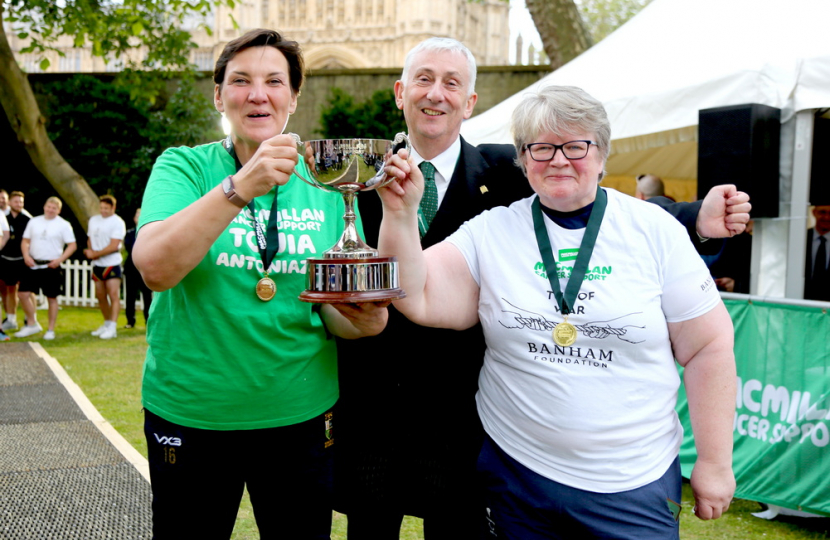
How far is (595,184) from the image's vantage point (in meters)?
2.01

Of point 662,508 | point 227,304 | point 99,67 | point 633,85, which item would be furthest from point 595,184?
point 99,67

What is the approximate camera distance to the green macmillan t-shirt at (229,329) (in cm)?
196

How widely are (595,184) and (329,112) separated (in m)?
15.2

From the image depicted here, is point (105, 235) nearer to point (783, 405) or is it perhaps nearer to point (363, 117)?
point (363, 117)

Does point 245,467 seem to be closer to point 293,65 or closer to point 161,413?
point 161,413

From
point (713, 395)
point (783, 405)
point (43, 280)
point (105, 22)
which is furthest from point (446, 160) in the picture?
point (105, 22)

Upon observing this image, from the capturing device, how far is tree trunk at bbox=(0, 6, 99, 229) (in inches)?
529

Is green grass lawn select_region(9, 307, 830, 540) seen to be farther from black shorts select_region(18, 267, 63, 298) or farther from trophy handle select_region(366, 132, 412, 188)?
trophy handle select_region(366, 132, 412, 188)

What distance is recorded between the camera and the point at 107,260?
34.2 ft

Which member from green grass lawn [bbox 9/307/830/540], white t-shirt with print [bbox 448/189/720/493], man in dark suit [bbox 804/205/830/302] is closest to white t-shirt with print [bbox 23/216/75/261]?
green grass lawn [bbox 9/307/830/540]

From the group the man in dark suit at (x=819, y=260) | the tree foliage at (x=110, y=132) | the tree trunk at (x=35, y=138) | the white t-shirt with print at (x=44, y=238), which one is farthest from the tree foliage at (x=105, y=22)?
the man in dark suit at (x=819, y=260)

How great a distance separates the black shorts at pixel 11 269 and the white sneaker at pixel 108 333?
1449 millimetres

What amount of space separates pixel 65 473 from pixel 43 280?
21.9 feet

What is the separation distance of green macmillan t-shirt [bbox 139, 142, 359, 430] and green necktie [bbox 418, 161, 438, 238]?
52 centimetres
